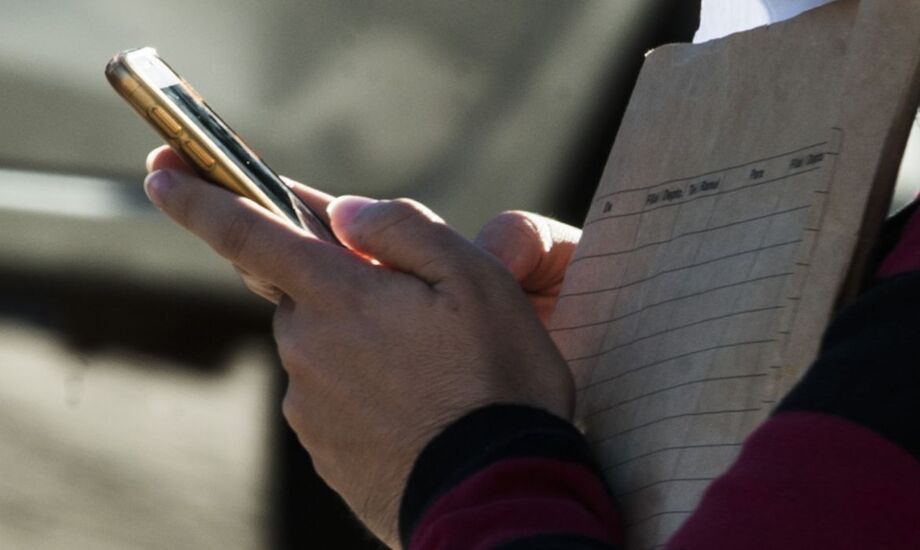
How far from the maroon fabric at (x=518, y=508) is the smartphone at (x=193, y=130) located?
24cm

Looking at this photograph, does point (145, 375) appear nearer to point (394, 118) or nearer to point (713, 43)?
point (394, 118)

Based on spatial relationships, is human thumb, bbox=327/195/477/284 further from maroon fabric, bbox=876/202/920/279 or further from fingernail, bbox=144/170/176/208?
maroon fabric, bbox=876/202/920/279

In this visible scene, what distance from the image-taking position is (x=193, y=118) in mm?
911

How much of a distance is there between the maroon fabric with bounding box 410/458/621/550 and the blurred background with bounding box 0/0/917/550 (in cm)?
96

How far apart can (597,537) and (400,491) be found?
0.13 m

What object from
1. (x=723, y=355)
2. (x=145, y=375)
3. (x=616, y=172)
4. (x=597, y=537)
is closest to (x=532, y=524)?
(x=597, y=537)

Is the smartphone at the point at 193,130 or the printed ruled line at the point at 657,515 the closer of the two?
the printed ruled line at the point at 657,515

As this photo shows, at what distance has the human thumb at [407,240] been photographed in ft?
2.80

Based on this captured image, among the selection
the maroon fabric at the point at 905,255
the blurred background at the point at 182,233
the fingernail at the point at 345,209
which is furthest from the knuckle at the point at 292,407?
the blurred background at the point at 182,233

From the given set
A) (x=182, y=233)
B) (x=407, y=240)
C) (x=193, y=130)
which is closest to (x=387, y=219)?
(x=407, y=240)

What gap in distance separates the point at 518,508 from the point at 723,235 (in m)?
0.19

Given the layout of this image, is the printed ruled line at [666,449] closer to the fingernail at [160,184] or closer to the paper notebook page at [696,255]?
the paper notebook page at [696,255]

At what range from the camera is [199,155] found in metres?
0.91

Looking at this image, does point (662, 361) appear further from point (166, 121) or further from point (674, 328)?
point (166, 121)
